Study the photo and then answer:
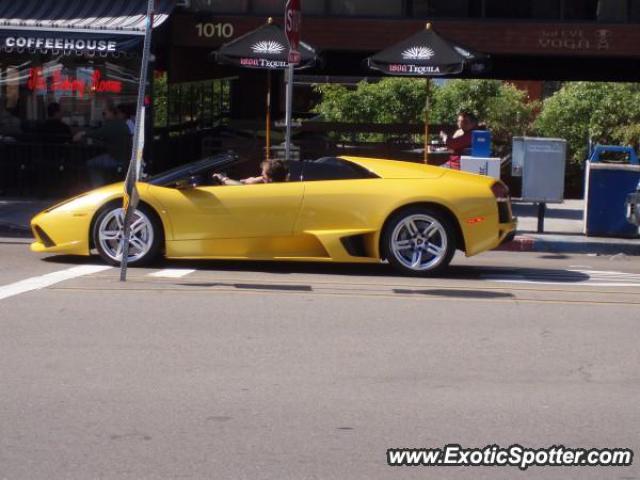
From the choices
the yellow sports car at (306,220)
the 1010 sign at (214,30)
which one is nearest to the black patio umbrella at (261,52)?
the 1010 sign at (214,30)

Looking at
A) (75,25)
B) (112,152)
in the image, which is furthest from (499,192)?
(75,25)

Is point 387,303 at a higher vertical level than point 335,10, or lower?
lower

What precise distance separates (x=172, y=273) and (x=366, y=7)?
8.24 metres

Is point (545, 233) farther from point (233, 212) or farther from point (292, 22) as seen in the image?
point (233, 212)

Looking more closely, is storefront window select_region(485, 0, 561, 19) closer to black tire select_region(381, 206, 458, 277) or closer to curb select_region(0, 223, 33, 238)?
black tire select_region(381, 206, 458, 277)

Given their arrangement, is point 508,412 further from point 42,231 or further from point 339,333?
point 42,231

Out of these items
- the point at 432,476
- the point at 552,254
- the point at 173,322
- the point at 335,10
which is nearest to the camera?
the point at 432,476

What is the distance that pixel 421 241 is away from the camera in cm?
1195

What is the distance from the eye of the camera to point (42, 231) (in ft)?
39.8

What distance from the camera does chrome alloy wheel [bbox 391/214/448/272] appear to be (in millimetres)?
11852

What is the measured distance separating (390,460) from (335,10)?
13.5 meters

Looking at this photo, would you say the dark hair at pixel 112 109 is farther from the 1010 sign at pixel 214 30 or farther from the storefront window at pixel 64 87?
the 1010 sign at pixel 214 30

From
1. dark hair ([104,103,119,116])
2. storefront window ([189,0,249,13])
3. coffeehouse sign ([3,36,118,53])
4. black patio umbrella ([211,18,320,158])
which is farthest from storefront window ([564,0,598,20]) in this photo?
dark hair ([104,103,119,116])

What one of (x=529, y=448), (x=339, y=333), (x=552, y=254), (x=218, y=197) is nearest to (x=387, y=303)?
(x=339, y=333)
